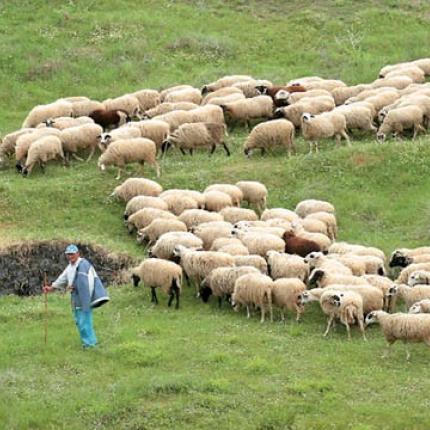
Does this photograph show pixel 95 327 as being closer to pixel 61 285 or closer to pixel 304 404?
pixel 61 285

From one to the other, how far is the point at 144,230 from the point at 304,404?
28.6 feet

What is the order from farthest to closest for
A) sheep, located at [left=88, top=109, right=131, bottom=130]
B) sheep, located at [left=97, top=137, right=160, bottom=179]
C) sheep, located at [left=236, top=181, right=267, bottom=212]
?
1. sheep, located at [left=88, top=109, right=131, bottom=130]
2. sheep, located at [left=97, top=137, right=160, bottom=179]
3. sheep, located at [left=236, top=181, right=267, bottom=212]

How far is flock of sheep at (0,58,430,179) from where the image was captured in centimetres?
2850

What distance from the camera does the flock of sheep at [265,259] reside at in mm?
20203

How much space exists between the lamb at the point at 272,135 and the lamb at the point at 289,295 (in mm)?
8606

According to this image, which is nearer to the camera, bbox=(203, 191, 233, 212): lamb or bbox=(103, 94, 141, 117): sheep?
bbox=(203, 191, 233, 212): lamb

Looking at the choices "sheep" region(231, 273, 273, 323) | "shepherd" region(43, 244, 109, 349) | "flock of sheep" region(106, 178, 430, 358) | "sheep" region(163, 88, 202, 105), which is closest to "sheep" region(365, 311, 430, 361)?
"flock of sheep" region(106, 178, 430, 358)

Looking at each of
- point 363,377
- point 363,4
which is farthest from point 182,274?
point 363,4

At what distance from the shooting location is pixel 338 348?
19.0 metres

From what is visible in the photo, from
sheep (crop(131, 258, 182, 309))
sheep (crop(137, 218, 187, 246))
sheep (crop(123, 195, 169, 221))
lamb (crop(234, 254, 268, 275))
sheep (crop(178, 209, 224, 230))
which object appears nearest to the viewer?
sheep (crop(131, 258, 182, 309))

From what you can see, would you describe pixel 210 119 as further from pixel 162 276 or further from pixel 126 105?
pixel 162 276

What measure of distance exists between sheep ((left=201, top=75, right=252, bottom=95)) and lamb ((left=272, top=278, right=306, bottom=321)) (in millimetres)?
14431

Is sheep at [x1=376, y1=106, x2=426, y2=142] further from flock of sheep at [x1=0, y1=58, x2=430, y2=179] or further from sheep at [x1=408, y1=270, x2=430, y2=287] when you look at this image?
sheep at [x1=408, y1=270, x2=430, y2=287]

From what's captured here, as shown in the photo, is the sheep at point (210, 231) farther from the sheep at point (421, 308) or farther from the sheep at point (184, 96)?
the sheep at point (184, 96)
